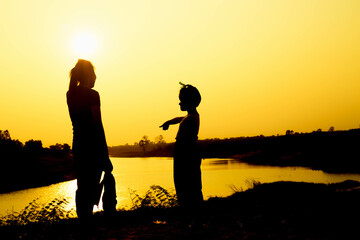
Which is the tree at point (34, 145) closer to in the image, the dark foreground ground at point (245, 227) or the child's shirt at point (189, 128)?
the dark foreground ground at point (245, 227)

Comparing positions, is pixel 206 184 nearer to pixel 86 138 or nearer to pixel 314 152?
pixel 86 138

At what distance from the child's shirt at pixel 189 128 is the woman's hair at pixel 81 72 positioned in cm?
162

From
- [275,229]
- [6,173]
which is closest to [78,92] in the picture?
[275,229]

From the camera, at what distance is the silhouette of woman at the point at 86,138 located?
16.6 ft

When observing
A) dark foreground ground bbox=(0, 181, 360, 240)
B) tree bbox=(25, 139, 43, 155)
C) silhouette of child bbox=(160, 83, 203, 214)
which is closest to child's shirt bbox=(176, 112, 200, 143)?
silhouette of child bbox=(160, 83, 203, 214)

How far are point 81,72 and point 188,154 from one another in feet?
6.92

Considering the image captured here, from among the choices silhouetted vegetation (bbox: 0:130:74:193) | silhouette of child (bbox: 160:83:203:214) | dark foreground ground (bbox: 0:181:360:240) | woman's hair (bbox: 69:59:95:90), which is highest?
woman's hair (bbox: 69:59:95:90)

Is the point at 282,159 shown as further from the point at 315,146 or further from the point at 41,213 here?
the point at 41,213

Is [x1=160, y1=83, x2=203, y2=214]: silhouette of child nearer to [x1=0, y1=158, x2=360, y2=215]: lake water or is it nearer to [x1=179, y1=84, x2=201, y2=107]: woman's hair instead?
[x1=179, y1=84, x2=201, y2=107]: woman's hair

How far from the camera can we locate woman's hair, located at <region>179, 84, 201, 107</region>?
5.53 metres

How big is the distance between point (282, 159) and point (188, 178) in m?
87.5

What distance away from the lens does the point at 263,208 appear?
27.9 ft

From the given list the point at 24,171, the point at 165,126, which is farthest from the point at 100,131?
the point at 24,171

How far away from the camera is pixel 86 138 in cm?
512
